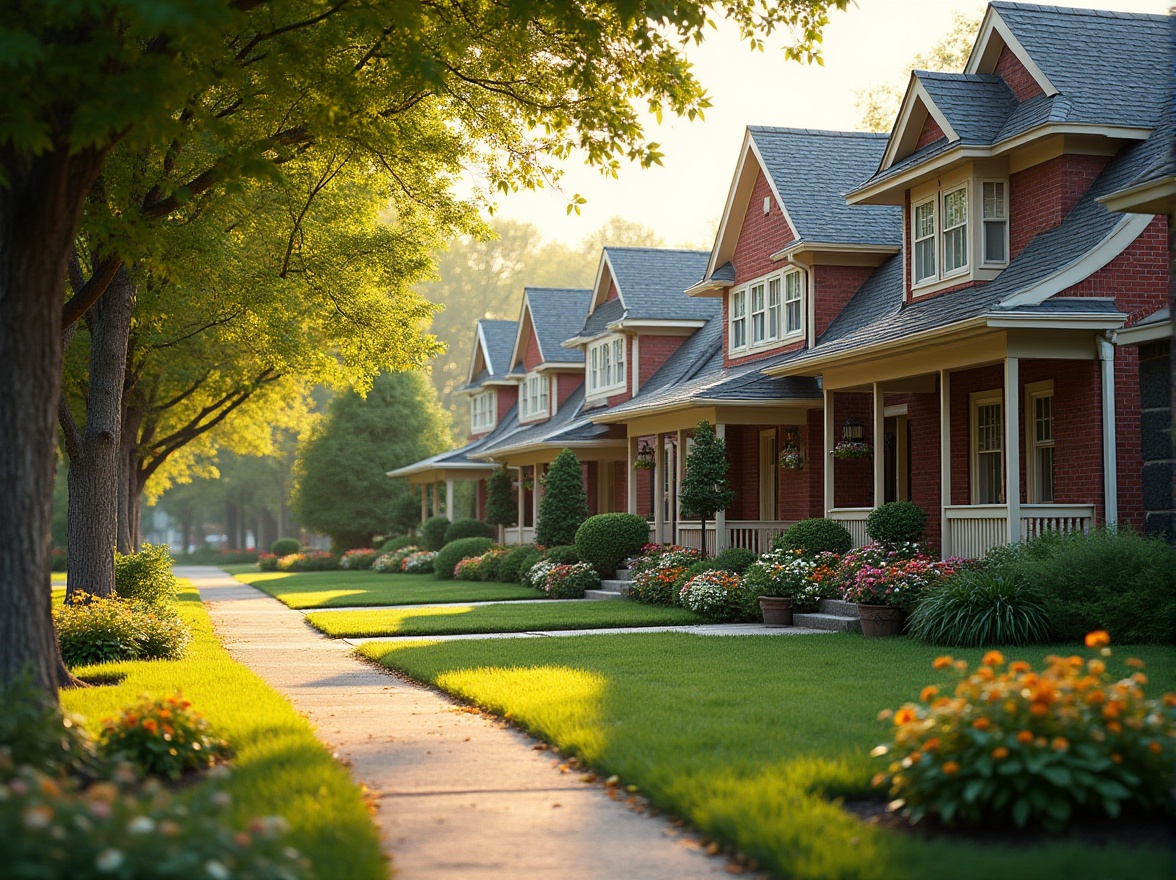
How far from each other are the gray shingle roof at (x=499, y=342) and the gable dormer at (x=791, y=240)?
20482 mm

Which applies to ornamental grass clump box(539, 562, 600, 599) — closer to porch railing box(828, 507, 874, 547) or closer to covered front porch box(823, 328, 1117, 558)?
covered front porch box(823, 328, 1117, 558)

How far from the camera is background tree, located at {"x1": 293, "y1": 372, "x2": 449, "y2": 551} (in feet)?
171

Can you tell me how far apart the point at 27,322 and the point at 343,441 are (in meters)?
44.7

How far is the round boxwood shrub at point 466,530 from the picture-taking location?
134 feet

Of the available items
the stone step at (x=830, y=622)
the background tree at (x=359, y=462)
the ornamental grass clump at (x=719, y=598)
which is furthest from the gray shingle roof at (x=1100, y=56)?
the background tree at (x=359, y=462)

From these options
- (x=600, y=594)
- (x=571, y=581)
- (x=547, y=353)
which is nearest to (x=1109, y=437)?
(x=600, y=594)

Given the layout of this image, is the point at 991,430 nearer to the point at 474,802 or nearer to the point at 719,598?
the point at 719,598

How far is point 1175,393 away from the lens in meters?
6.66

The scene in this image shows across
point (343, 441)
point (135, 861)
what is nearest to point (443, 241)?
point (135, 861)

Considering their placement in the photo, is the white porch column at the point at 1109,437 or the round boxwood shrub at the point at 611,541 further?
the round boxwood shrub at the point at 611,541

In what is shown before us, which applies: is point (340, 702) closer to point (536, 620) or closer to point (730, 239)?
point (536, 620)

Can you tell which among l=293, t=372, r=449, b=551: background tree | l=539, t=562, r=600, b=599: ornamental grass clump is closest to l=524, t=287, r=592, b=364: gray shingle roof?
l=293, t=372, r=449, b=551: background tree

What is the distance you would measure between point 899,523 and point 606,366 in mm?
18132

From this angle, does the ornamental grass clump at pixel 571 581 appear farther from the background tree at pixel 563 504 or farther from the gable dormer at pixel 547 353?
the gable dormer at pixel 547 353
